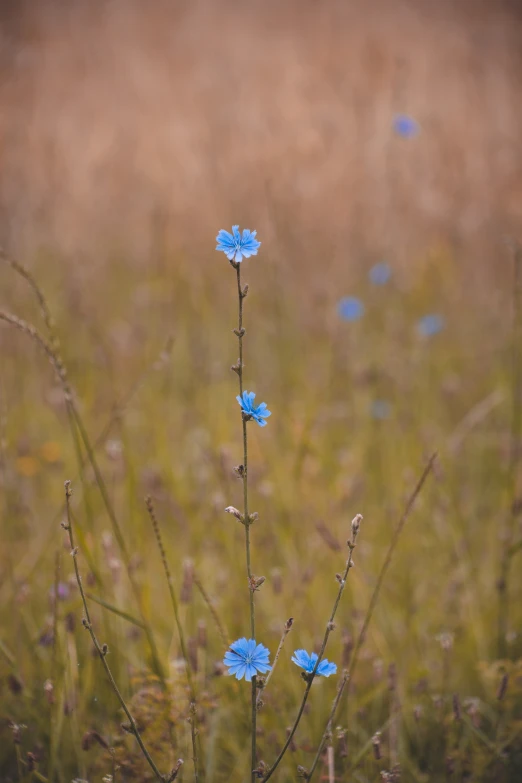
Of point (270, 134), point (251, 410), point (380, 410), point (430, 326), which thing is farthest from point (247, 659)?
point (270, 134)

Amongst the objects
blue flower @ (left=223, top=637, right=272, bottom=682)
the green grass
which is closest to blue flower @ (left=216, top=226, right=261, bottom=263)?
blue flower @ (left=223, top=637, right=272, bottom=682)

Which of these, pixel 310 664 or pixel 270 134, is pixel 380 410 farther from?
pixel 270 134

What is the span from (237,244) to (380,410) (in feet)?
6.43

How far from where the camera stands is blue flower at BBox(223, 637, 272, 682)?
0.92m

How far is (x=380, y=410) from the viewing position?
9.30 feet

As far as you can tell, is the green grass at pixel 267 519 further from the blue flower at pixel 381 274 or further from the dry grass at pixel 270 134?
the dry grass at pixel 270 134

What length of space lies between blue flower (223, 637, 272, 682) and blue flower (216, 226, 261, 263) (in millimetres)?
551

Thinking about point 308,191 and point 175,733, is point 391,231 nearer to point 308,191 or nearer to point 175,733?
point 308,191

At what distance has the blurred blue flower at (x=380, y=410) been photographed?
2816 mm

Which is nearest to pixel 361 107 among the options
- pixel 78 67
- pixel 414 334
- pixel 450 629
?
pixel 414 334

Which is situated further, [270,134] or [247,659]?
[270,134]

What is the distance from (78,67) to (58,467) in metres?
4.51

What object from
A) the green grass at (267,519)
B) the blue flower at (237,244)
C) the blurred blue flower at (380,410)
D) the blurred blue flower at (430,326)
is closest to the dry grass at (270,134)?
the green grass at (267,519)

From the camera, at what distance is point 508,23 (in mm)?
6008
